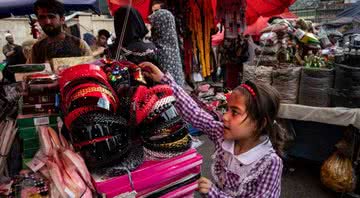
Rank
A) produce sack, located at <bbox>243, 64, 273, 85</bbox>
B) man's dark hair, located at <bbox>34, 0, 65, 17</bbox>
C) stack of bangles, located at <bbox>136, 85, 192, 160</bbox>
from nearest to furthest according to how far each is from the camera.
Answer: stack of bangles, located at <bbox>136, 85, 192, 160</bbox>, man's dark hair, located at <bbox>34, 0, 65, 17</bbox>, produce sack, located at <bbox>243, 64, 273, 85</bbox>

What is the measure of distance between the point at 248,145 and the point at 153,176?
1.68ft

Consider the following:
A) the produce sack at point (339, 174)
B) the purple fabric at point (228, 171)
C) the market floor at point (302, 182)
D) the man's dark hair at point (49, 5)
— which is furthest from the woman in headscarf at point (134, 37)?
the produce sack at point (339, 174)

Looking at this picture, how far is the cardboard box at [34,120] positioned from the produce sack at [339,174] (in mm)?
2882

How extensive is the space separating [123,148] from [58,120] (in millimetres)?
393

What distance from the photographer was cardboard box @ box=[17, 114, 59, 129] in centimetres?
102

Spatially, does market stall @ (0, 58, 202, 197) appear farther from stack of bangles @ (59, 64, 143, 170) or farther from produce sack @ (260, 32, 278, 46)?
produce sack @ (260, 32, 278, 46)

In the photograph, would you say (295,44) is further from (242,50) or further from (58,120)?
(58,120)

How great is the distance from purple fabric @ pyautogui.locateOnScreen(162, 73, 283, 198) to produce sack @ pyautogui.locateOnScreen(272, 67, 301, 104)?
6.59 ft

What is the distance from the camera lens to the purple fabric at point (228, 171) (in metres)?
1.11

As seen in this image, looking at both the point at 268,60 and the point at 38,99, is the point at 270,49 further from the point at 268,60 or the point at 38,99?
the point at 38,99

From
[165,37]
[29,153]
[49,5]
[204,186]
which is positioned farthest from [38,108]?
[165,37]

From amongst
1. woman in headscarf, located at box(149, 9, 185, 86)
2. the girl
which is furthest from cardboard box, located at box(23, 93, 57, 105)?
woman in headscarf, located at box(149, 9, 185, 86)

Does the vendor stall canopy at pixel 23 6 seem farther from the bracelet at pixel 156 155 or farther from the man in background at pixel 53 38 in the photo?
the bracelet at pixel 156 155

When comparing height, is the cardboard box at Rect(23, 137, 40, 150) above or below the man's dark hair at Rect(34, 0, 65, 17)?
below
